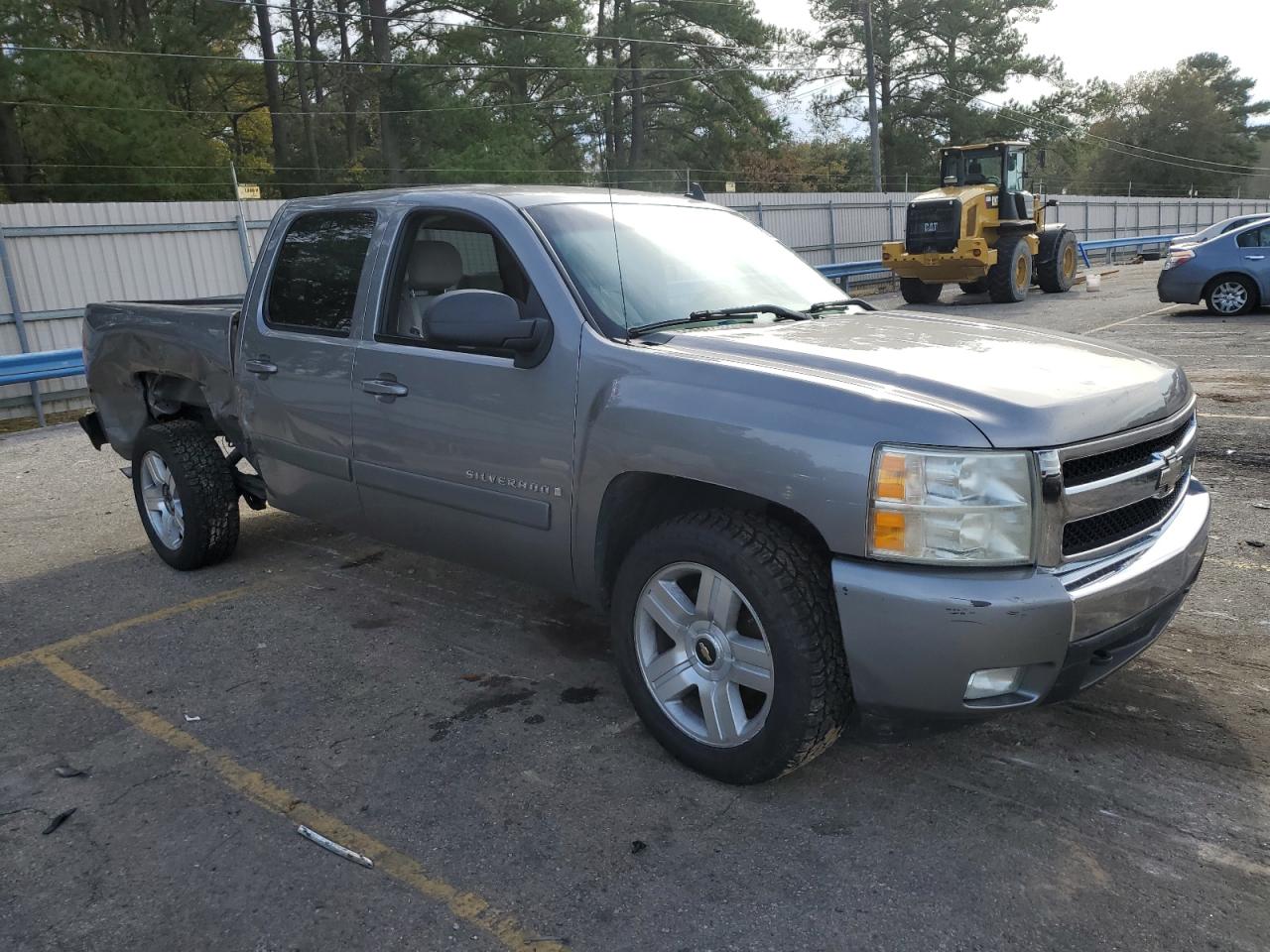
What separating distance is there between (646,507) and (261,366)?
2252 mm

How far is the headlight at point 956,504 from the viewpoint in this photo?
2607mm

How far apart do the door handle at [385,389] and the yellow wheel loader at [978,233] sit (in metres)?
15.5

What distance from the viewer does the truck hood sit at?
271 centimetres

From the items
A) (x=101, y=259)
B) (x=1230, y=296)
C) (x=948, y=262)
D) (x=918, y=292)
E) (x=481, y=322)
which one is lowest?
(x=1230, y=296)

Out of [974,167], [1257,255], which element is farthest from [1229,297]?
[974,167]

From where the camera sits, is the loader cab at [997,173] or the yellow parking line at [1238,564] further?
the loader cab at [997,173]

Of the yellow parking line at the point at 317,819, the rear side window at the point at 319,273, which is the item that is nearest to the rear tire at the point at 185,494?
the rear side window at the point at 319,273

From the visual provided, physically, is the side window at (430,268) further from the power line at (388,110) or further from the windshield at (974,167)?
the power line at (388,110)

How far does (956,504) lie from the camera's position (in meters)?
2.61

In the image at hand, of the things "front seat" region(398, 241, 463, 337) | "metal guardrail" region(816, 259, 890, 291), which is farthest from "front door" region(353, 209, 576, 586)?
"metal guardrail" region(816, 259, 890, 291)

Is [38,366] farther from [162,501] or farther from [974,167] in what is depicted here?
[974,167]

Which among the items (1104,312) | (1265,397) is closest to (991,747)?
(1265,397)

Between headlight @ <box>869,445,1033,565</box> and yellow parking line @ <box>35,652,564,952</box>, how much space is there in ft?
4.54

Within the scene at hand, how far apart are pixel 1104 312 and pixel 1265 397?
8.46m
